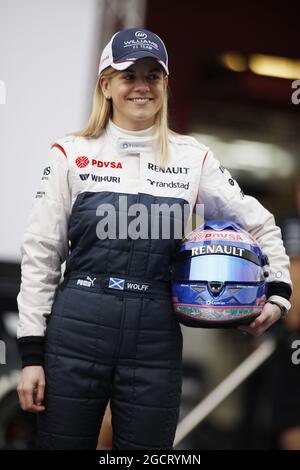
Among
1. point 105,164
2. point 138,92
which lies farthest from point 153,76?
point 105,164

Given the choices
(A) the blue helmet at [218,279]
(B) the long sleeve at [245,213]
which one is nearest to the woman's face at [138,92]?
(B) the long sleeve at [245,213]

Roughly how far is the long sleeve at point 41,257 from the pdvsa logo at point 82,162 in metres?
0.03

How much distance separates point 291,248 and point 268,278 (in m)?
1.32

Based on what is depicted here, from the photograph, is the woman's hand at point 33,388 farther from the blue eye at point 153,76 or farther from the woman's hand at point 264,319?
the blue eye at point 153,76

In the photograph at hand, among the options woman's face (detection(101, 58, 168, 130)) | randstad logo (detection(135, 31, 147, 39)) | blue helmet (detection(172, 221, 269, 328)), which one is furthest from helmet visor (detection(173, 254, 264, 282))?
randstad logo (detection(135, 31, 147, 39))

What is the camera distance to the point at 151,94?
183 cm

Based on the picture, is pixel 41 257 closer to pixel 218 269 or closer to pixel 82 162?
pixel 82 162

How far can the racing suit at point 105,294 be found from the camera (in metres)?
1.75

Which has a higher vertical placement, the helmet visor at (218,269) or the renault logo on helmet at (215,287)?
the helmet visor at (218,269)

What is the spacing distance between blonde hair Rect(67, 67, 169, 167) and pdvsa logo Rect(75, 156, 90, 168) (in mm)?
93

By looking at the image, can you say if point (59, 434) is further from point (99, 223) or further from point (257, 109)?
point (257, 109)

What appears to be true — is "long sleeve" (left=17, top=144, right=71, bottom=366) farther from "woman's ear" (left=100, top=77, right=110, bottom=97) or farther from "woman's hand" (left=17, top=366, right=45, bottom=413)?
"woman's ear" (left=100, top=77, right=110, bottom=97)

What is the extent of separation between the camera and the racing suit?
5.73 ft
